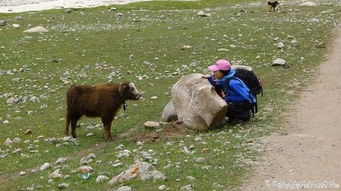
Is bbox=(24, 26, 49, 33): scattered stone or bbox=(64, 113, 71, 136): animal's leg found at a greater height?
bbox=(64, 113, 71, 136): animal's leg

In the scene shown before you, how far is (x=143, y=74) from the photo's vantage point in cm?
2583

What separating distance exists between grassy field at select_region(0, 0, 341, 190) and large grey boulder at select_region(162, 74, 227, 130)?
41 centimetres

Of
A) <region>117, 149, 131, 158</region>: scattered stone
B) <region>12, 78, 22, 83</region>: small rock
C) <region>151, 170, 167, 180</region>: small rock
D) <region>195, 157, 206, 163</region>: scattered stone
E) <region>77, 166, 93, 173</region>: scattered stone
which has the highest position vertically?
<region>151, 170, 167, 180</region>: small rock

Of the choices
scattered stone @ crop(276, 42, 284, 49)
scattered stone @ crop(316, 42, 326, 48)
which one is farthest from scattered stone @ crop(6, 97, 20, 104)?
scattered stone @ crop(316, 42, 326, 48)

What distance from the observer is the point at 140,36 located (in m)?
35.0

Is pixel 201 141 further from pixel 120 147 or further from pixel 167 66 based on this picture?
pixel 167 66

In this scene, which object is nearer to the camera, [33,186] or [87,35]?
[33,186]

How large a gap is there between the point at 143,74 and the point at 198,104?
34.5 ft

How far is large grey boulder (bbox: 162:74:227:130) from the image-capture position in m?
15.4

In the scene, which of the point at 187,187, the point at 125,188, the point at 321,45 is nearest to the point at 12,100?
the point at 125,188

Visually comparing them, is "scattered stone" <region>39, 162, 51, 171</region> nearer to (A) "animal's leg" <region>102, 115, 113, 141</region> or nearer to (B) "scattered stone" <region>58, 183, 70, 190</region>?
(B) "scattered stone" <region>58, 183, 70, 190</region>

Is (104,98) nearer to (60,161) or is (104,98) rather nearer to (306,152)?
(60,161)

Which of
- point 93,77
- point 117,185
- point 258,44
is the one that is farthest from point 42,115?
point 258,44

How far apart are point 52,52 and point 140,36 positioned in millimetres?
6121
